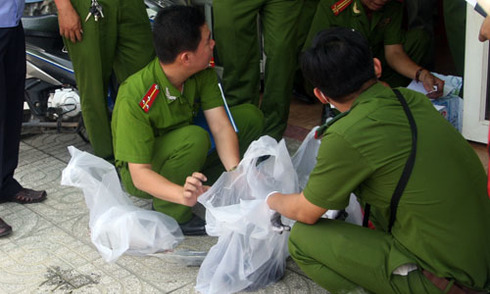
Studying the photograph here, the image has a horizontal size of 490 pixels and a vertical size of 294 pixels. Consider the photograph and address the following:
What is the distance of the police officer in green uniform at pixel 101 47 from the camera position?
10.3 ft

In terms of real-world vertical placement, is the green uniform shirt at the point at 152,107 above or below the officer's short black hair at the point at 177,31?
below

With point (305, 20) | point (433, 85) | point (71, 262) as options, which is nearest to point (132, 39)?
point (305, 20)

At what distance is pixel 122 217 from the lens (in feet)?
8.27

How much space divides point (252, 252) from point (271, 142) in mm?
447

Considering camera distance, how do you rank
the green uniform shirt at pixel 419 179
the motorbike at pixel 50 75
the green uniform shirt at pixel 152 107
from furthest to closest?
the motorbike at pixel 50 75, the green uniform shirt at pixel 152 107, the green uniform shirt at pixel 419 179

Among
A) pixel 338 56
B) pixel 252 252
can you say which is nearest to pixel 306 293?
pixel 252 252

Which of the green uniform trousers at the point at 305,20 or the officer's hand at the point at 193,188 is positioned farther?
the green uniform trousers at the point at 305,20

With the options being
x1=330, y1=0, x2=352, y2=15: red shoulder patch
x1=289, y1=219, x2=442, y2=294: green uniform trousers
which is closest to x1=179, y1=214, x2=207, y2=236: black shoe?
x1=289, y1=219, x2=442, y2=294: green uniform trousers

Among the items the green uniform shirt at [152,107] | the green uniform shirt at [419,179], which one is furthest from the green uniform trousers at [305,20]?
the green uniform shirt at [419,179]

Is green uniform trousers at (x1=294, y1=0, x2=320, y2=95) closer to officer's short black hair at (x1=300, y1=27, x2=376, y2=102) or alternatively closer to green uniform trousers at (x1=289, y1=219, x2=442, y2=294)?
officer's short black hair at (x1=300, y1=27, x2=376, y2=102)

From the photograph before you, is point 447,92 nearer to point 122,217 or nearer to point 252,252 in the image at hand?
point 252,252

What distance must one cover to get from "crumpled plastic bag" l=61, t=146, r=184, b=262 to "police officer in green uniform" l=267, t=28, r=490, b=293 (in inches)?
32.5

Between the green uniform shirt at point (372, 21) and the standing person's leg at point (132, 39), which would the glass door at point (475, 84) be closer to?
the green uniform shirt at point (372, 21)

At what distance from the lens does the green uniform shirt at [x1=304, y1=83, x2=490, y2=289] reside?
1.82 m
